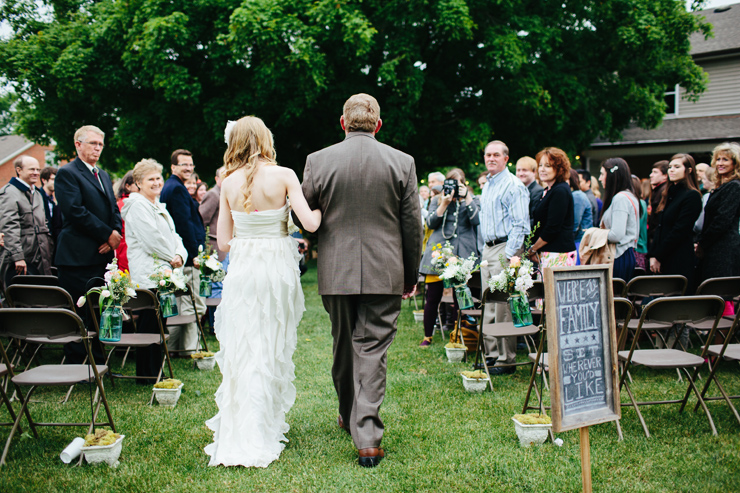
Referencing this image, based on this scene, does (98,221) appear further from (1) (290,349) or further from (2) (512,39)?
(2) (512,39)

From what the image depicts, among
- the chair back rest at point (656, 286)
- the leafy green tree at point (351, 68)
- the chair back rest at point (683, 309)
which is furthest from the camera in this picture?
the leafy green tree at point (351, 68)

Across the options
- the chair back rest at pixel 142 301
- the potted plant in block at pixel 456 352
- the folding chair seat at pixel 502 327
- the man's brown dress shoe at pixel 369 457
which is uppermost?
the chair back rest at pixel 142 301

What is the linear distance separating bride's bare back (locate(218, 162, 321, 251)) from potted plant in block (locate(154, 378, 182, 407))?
196 cm

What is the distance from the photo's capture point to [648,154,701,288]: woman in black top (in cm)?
612

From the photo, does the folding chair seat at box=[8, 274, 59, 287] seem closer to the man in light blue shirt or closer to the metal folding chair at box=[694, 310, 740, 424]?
the man in light blue shirt

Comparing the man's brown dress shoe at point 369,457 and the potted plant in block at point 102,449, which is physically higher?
the potted plant in block at point 102,449

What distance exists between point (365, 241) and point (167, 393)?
2.44 meters

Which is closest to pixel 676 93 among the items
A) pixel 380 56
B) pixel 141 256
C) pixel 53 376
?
pixel 380 56

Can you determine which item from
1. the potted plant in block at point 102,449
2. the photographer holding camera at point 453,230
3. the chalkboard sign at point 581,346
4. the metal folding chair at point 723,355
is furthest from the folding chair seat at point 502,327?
the potted plant in block at point 102,449

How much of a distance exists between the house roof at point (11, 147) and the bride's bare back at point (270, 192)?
103 feet

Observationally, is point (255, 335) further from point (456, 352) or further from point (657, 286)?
point (657, 286)

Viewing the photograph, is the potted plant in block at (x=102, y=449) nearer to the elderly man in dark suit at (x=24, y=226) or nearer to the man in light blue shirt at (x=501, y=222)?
the man in light blue shirt at (x=501, y=222)

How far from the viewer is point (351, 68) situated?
574 inches

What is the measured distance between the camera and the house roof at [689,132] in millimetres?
19766
